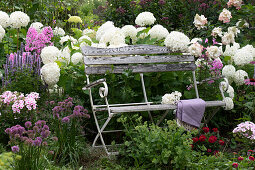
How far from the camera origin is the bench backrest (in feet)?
14.1

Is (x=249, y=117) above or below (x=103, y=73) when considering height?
below

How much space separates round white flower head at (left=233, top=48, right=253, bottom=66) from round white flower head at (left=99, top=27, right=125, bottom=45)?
165 centimetres

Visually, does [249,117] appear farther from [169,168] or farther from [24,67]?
[24,67]

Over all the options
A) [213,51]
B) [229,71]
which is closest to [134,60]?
[213,51]

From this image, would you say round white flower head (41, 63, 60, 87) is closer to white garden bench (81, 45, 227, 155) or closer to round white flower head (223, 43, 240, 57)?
white garden bench (81, 45, 227, 155)

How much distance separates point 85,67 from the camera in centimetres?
425

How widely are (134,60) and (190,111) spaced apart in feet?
3.27

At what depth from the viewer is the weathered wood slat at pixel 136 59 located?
4305 mm

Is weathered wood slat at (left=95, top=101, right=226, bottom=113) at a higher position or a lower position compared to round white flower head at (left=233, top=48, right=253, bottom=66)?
lower

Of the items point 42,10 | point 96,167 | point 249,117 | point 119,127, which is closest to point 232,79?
point 249,117

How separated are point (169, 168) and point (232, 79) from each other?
2.11 metres

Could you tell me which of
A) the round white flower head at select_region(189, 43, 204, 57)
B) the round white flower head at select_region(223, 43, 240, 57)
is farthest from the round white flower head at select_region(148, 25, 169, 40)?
the round white flower head at select_region(223, 43, 240, 57)

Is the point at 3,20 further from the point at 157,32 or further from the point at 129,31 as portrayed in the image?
the point at 157,32

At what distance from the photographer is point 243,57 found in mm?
4934
